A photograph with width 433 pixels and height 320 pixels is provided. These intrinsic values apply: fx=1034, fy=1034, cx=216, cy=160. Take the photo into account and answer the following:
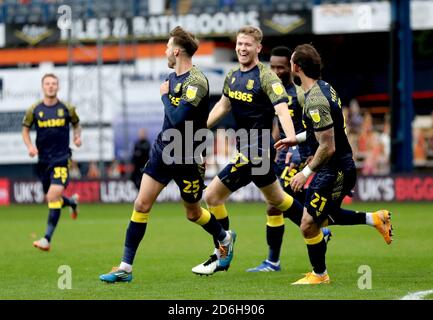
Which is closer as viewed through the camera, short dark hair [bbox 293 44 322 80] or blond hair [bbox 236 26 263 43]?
short dark hair [bbox 293 44 322 80]

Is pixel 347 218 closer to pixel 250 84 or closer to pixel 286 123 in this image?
pixel 286 123

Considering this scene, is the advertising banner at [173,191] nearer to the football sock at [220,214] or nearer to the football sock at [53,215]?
the football sock at [53,215]

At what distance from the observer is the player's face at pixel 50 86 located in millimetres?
16438

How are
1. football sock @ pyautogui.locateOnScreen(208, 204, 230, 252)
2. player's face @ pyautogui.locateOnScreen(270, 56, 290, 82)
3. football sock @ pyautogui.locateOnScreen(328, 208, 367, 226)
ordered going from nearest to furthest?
football sock @ pyautogui.locateOnScreen(328, 208, 367, 226) → football sock @ pyautogui.locateOnScreen(208, 204, 230, 252) → player's face @ pyautogui.locateOnScreen(270, 56, 290, 82)

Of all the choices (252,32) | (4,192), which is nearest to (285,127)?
(252,32)

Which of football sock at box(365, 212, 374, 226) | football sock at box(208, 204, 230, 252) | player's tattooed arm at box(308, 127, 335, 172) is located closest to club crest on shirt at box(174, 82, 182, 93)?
player's tattooed arm at box(308, 127, 335, 172)

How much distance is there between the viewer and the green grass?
1031 centimetres

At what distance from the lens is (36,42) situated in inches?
1336

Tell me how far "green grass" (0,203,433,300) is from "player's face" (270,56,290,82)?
2443 millimetres

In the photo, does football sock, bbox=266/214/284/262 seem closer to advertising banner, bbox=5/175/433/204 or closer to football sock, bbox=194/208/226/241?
football sock, bbox=194/208/226/241

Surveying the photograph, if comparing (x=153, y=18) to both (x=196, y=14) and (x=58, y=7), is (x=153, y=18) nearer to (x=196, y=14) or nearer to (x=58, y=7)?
(x=196, y=14)
